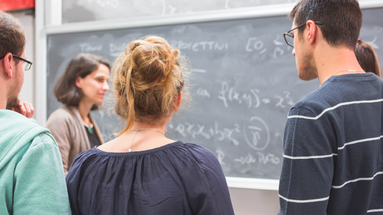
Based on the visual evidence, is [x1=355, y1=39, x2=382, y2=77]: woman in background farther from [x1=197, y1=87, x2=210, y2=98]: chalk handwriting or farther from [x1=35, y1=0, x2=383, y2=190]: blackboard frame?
[x1=197, y1=87, x2=210, y2=98]: chalk handwriting

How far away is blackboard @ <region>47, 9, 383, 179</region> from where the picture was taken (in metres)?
1.79

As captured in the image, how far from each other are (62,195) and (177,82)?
47 cm

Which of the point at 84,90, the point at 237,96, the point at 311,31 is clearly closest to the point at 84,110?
the point at 84,90

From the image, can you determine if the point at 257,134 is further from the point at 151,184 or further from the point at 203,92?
the point at 151,184

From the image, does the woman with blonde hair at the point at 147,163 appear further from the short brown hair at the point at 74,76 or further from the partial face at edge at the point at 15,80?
the short brown hair at the point at 74,76

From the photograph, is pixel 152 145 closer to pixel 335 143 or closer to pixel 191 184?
pixel 191 184

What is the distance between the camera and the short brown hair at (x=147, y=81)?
91 centimetres

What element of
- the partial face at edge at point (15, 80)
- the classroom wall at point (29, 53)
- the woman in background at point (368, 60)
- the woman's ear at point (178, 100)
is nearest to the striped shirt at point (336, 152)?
the woman's ear at point (178, 100)

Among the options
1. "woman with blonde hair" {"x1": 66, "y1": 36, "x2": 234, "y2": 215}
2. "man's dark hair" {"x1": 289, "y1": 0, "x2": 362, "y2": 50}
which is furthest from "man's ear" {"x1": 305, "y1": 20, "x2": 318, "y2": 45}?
"woman with blonde hair" {"x1": 66, "y1": 36, "x2": 234, "y2": 215}

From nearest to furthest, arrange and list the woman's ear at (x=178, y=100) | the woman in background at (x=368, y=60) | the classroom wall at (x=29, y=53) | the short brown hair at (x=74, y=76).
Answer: the woman's ear at (x=178, y=100) < the woman in background at (x=368, y=60) < the short brown hair at (x=74, y=76) < the classroom wall at (x=29, y=53)

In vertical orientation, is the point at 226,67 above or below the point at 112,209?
above

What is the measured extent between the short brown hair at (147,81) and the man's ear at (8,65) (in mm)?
304

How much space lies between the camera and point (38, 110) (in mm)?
2283

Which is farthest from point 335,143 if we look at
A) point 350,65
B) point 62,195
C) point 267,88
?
point 267,88
